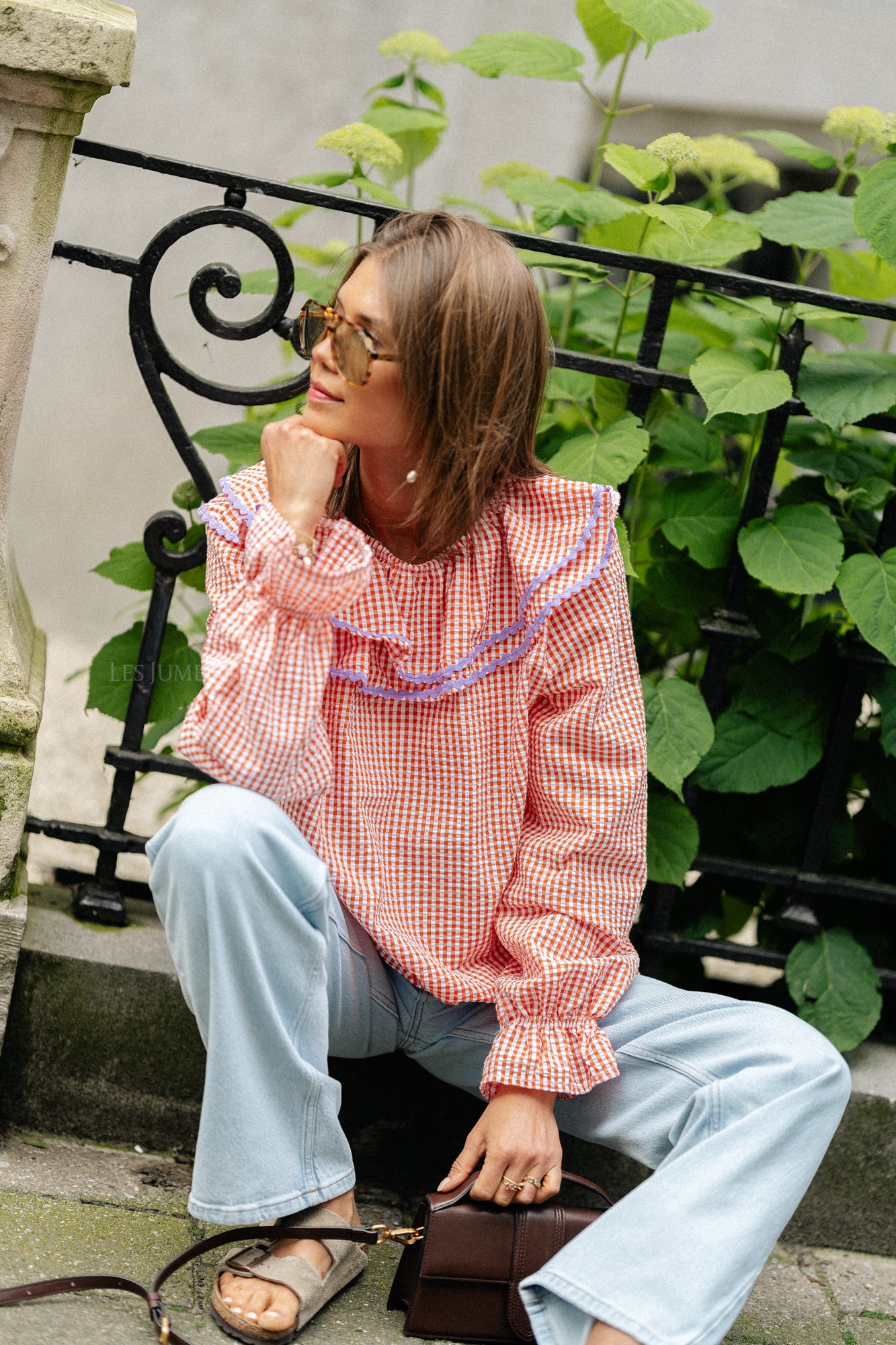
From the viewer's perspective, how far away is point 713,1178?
1461 millimetres

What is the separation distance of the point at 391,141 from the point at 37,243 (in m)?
0.57

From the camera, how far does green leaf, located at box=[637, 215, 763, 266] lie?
6.57 feet

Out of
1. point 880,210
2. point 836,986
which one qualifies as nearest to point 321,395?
point 880,210

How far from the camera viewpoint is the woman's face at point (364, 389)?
1559mm

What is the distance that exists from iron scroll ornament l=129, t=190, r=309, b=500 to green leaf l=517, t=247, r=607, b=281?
0.36 m

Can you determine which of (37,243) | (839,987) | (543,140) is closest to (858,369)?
Result: (839,987)

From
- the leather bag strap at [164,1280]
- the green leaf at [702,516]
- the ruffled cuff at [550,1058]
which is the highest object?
the green leaf at [702,516]

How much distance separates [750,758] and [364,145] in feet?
3.51

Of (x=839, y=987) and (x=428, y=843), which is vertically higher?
(x=428, y=843)

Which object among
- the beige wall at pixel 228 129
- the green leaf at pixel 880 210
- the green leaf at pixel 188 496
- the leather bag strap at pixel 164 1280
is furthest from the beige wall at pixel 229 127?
the leather bag strap at pixel 164 1280

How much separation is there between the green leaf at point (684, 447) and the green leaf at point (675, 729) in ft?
1.11

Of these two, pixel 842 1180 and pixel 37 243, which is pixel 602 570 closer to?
pixel 37 243

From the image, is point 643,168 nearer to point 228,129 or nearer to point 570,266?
point 570,266

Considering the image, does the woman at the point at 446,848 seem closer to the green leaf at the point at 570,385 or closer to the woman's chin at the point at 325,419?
the woman's chin at the point at 325,419
